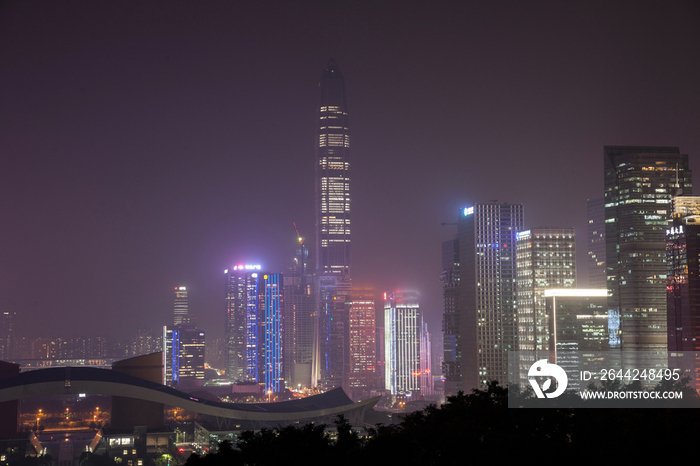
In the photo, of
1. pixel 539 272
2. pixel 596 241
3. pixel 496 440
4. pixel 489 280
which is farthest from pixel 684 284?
pixel 596 241

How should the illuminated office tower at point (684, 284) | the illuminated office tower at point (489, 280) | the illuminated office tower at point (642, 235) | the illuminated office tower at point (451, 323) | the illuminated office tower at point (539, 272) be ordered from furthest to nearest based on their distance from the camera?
the illuminated office tower at point (451, 323), the illuminated office tower at point (489, 280), the illuminated office tower at point (539, 272), the illuminated office tower at point (642, 235), the illuminated office tower at point (684, 284)

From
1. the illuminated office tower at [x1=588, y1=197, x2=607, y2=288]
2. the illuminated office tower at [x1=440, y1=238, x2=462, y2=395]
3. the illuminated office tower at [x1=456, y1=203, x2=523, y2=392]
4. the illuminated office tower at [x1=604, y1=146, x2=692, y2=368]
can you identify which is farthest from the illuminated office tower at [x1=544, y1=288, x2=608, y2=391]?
the illuminated office tower at [x1=588, y1=197, x2=607, y2=288]

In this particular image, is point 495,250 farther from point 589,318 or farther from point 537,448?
point 537,448

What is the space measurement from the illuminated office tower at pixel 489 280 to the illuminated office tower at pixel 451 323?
381 centimetres

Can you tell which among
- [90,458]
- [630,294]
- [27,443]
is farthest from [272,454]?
[630,294]

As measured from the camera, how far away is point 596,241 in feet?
611

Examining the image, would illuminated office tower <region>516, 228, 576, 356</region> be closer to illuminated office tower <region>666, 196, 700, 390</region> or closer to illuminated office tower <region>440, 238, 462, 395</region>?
illuminated office tower <region>440, 238, 462, 395</region>

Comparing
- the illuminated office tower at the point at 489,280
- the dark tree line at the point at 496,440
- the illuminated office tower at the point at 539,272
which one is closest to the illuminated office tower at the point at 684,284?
A: the illuminated office tower at the point at 539,272

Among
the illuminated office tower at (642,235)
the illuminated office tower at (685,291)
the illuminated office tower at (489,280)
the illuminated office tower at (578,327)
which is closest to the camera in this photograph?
the illuminated office tower at (685,291)

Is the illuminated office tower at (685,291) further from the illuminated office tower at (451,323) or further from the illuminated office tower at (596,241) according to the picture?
the illuminated office tower at (596,241)

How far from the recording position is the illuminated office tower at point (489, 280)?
14425 cm

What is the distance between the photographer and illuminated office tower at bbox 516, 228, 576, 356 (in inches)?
5595

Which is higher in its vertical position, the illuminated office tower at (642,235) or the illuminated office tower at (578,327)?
the illuminated office tower at (642,235)

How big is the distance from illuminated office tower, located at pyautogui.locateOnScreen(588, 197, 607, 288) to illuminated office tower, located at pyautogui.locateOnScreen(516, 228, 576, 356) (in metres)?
38.3
